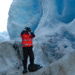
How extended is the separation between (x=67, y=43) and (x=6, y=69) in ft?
7.22

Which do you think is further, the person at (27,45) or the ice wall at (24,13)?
the ice wall at (24,13)

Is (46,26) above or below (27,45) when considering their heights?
above

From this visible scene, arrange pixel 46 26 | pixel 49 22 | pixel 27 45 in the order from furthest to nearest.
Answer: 1. pixel 46 26
2. pixel 49 22
3. pixel 27 45

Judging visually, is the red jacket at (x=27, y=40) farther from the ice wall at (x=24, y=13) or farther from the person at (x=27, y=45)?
the ice wall at (x=24, y=13)

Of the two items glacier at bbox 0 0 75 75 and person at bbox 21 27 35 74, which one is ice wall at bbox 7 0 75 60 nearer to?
glacier at bbox 0 0 75 75

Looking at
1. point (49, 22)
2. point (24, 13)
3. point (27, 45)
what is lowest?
point (27, 45)

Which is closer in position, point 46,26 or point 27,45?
point 27,45

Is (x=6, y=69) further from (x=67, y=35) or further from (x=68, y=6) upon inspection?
(x=68, y=6)

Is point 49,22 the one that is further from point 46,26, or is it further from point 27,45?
point 27,45

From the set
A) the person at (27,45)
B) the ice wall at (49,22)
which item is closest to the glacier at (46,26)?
the ice wall at (49,22)

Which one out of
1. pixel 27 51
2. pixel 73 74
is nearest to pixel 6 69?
pixel 27 51

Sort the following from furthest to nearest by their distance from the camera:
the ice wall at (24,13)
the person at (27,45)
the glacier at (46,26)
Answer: the ice wall at (24,13)
the glacier at (46,26)
the person at (27,45)

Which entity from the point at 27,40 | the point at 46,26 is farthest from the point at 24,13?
the point at 27,40

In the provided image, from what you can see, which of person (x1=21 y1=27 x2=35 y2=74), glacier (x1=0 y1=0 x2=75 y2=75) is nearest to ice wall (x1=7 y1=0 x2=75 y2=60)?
glacier (x1=0 y1=0 x2=75 y2=75)
